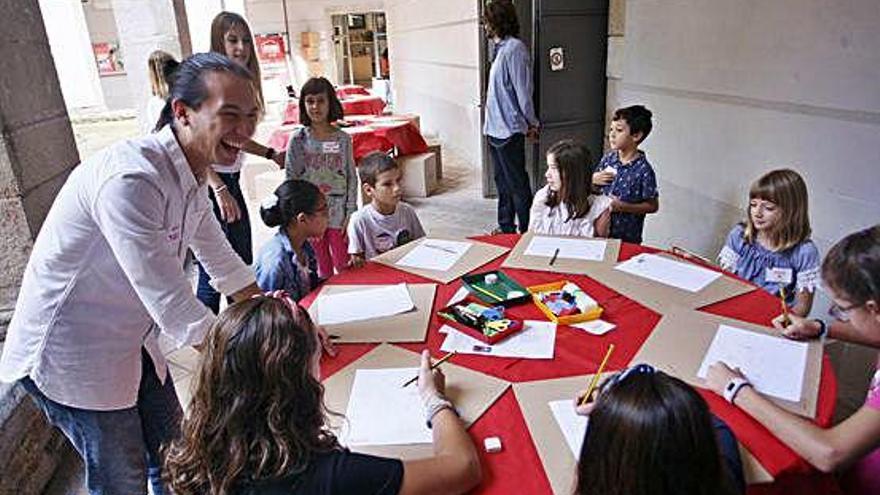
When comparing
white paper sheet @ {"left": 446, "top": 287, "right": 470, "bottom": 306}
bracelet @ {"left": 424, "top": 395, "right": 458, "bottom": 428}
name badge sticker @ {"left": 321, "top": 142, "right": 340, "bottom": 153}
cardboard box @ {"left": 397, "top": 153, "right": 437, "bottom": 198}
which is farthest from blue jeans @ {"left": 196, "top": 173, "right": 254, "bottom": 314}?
Result: cardboard box @ {"left": 397, "top": 153, "right": 437, "bottom": 198}

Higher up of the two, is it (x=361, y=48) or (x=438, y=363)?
(x=361, y=48)

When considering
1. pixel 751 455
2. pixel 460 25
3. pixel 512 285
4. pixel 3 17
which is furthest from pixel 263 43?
pixel 751 455

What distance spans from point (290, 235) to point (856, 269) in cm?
152

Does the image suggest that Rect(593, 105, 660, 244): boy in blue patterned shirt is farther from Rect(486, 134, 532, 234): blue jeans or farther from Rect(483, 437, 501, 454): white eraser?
Rect(483, 437, 501, 454): white eraser

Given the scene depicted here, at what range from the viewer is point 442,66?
7.45 meters

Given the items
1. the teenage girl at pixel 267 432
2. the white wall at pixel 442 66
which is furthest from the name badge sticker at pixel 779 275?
the white wall at pixel 442 66

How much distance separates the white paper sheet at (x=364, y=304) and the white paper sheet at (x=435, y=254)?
0.20 metres

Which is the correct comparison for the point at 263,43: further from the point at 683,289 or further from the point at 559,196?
the point at 683,289

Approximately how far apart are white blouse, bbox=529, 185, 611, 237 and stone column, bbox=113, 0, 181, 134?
282 centimetres

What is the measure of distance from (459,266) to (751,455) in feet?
3.50

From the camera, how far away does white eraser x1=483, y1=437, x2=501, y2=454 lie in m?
1.01

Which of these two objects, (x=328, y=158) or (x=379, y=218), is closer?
(x=379, y=218)

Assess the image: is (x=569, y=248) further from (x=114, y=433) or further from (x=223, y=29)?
(x=223, y=29)

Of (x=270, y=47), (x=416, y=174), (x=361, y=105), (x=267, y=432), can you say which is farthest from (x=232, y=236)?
(x=270, y=47)
